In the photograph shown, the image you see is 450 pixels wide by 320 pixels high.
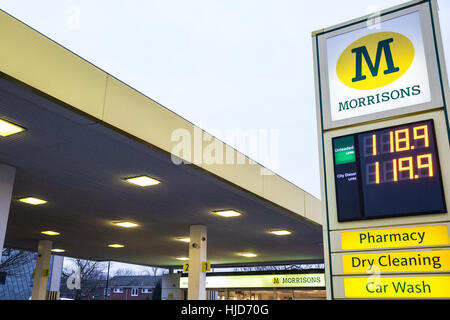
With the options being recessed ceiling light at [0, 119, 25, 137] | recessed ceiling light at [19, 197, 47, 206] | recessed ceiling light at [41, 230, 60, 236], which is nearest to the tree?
recessed ceiling light at [41, 230, 60, 236]

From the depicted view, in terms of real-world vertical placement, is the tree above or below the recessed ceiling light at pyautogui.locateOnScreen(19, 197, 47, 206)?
below

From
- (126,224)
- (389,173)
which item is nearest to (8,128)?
(389,173)

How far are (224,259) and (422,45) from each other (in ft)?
75.7

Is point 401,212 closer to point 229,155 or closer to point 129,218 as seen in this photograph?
point 229,155

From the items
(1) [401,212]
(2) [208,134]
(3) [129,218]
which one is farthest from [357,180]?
(3) [129,218]

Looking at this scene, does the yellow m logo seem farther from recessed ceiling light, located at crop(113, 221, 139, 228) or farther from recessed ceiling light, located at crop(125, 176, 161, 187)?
recessed ceiling light, located at crop(113, 221, 139, 228)

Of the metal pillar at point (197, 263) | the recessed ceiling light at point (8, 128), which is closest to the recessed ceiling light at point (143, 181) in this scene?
the recessed ceiling light at point (8, 128)

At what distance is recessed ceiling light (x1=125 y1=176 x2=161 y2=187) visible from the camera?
912 cm

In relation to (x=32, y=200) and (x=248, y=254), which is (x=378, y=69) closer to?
(x=32, y=200)

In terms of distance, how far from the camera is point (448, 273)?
3.65 m
